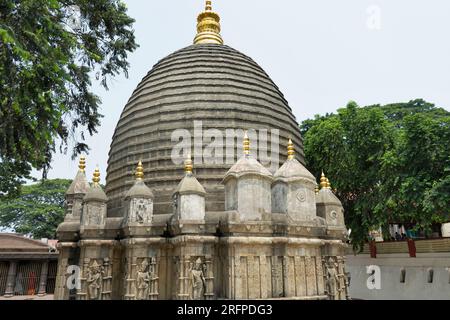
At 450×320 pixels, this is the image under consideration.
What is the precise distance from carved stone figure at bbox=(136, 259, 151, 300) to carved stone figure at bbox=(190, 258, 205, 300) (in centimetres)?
106

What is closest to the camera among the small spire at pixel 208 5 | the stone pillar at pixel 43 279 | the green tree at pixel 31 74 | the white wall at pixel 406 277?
the green tree at pixel 31 74

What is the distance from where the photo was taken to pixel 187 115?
400 inches

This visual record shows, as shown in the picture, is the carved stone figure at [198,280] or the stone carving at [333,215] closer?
the carved stone figure at [198,280]

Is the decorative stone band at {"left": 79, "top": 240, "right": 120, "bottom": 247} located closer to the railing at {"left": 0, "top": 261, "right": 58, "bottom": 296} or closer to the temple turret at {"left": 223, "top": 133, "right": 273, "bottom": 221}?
the temple turret at {"left": 223, "top": 133, "right": 273, "bottom": 221}

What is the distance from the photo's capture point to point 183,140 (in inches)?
385

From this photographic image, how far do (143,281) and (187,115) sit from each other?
4.79 meters

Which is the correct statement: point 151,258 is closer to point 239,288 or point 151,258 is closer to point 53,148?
point 239,288

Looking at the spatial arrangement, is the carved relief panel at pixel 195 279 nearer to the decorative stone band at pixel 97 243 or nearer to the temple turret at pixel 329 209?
the decorative stone band at pixel 97 243

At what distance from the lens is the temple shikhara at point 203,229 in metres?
7.41

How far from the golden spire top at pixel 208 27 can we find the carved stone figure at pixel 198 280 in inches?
371

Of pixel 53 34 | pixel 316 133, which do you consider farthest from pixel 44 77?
pixel 316 133

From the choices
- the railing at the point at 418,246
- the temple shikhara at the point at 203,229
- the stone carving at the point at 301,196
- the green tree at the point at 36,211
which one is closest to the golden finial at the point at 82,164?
the temple shikhara at the point at 203,229

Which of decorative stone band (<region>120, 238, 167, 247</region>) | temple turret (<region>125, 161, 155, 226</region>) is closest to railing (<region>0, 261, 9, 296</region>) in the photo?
decorative stone band (<region>120, 238, 167, 247</region>)

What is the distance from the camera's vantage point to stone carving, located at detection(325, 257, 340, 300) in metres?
8.24
